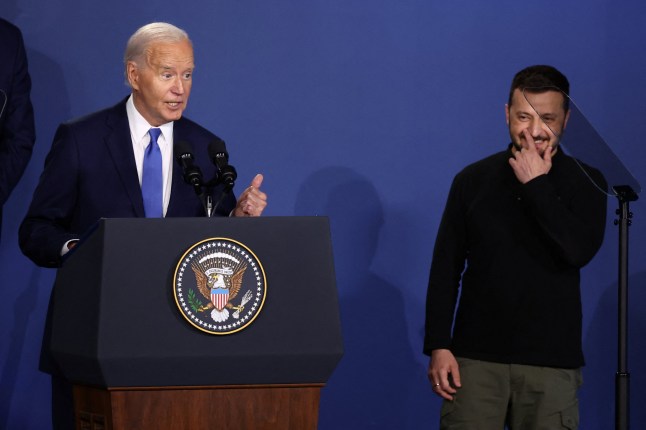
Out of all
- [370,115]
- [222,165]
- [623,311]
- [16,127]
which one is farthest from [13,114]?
[623,311]

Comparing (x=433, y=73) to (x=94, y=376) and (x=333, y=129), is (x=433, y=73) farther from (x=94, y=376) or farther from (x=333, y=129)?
(x=94, y=376)

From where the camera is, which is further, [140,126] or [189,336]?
[140,126]

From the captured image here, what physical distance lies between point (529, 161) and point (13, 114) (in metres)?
1.83

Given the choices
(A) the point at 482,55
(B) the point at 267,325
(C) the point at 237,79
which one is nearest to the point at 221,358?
(B) the point at 267,325

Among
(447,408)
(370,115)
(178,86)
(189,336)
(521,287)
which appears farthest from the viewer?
(370,115)

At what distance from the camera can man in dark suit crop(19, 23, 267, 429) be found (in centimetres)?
284

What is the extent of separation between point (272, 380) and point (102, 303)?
0.39 meters

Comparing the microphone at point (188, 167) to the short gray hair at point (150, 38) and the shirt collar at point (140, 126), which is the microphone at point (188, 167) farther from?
the short gray hair at point (150, 38)

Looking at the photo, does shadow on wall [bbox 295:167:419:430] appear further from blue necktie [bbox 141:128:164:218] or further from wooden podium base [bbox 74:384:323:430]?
wooden podium base [bbox 74:384:323:430]

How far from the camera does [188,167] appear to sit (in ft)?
8.31

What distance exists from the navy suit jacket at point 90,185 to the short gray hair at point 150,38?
9.0 inches

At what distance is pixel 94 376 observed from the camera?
2.24 meters

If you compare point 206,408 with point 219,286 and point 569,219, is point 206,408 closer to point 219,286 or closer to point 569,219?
point 219,286

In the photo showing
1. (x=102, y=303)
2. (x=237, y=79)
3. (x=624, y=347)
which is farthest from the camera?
(x=237, y=79)
